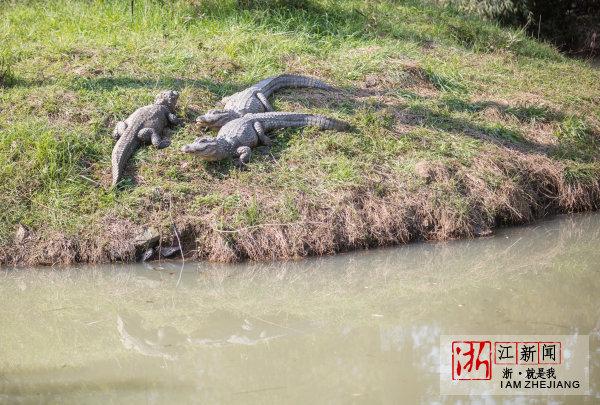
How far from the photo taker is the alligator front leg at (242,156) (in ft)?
27.5

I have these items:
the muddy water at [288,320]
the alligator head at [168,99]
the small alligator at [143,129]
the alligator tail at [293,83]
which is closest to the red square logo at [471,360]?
the muddy water at [288,320]

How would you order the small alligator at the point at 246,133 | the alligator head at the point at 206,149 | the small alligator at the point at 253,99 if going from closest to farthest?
the alligator head at the point at 206,149 → the small alligator at the point at 246,133 → the small alligator at the point at 253,99

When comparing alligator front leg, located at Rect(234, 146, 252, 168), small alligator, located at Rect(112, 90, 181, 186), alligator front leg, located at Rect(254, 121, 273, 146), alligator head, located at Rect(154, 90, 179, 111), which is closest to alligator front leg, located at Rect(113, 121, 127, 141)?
small alligator, located at Rect(112, 90, 181, 186)

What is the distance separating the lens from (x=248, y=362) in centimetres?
575

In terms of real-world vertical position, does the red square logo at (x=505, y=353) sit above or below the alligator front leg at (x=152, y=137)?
below

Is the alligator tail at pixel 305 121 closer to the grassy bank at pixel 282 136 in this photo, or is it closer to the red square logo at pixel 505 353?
the grassy bank at pixel 282 136

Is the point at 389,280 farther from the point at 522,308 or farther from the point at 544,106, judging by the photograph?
the point at 544,106

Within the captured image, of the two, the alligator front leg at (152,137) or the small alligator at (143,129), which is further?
the alligator front leg at (152,137)

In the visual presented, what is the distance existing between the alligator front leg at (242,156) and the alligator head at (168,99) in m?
1.04

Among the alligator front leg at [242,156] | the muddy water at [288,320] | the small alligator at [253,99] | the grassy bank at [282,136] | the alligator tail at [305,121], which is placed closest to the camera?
the muddy water at [288,320]

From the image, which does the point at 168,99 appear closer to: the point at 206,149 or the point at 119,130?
the point at 119,130

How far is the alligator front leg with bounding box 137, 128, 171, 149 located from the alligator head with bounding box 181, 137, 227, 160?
462 millimetres

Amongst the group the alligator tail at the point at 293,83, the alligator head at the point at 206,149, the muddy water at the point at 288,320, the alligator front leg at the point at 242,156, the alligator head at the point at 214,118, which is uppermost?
the alligator tail at the point at 293,83

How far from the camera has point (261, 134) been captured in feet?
28.5
